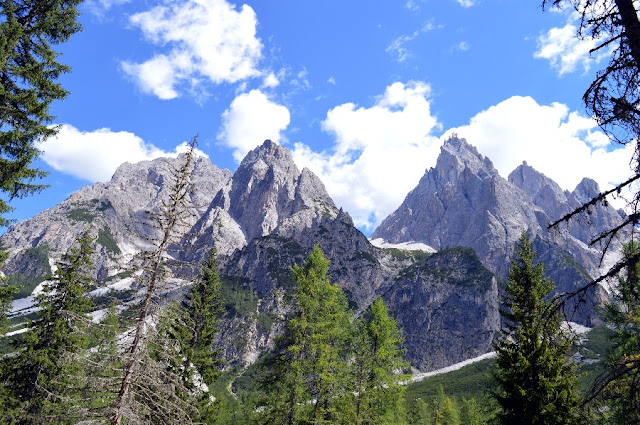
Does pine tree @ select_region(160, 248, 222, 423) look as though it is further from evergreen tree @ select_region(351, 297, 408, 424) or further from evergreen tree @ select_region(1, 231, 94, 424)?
evergreen tree @ select_region(351, 297, 408, 424)

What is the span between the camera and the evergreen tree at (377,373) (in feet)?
73.4

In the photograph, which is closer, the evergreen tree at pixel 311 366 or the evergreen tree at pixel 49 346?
the evergreen tree at pixel 311 366

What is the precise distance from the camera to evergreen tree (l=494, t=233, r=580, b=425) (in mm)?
15875

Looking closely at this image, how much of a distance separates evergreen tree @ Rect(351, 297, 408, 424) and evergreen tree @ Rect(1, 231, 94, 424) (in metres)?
15.5

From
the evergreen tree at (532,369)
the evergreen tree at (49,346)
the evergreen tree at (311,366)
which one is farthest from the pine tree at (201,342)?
the evergreen tree at (532,369)

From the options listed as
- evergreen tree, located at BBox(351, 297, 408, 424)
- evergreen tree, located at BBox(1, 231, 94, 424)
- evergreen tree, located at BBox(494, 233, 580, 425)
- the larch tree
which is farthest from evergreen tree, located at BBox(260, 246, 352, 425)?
evergreen tree, located at BBox(1, 231, 94, 424)

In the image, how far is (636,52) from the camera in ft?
21.8

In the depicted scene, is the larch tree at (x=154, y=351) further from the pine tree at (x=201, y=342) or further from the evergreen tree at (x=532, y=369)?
the evergreen tree at (x=532, y=369)

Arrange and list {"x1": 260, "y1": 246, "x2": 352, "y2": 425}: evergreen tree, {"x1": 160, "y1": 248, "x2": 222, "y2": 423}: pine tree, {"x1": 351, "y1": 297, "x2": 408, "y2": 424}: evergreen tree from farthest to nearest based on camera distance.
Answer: {"x1": 160, "y1": 248, "x2": 222, "y2": 423}: pine tree < {"x1": 351, "y1": 297, "x2": 408, "y2": 424}: evergreen tree < {"x1": 260, "y1": 246, "x2": 352, "y2": 425}: evergreen tree

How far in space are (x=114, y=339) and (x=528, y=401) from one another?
1637 cm

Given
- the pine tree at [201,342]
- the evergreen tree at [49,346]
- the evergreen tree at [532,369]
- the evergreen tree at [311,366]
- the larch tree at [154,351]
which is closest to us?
the larch tree at [154,351]

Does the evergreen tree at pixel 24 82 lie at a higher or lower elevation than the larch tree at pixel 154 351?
higher

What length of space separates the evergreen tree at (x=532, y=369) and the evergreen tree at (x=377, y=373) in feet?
22.4

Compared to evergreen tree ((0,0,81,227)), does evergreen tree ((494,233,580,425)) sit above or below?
below
